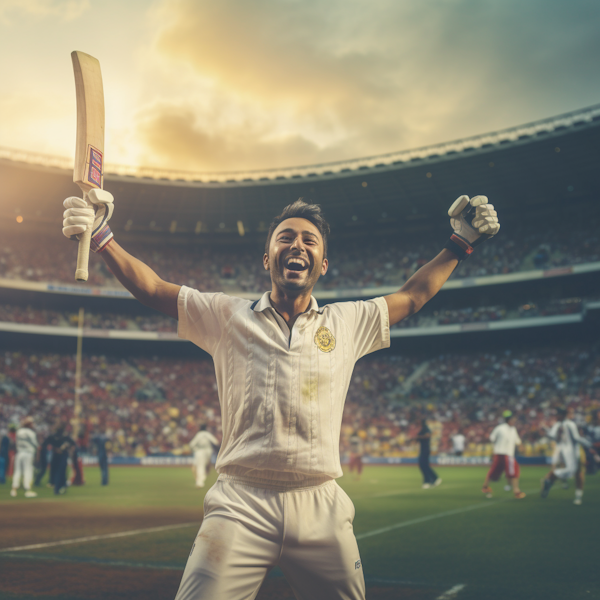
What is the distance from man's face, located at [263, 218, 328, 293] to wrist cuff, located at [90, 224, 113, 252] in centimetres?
84

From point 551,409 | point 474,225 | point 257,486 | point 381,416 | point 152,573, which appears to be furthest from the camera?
point 381,416

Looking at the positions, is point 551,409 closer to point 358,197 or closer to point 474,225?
point 358,197

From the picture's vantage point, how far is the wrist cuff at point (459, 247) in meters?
3.55

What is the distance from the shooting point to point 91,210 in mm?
3049

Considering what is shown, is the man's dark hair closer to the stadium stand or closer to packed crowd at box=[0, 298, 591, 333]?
the stadium stand

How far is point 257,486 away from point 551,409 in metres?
30.0

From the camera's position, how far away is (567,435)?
41.7 ft

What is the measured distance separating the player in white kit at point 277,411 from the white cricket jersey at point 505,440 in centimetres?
1145

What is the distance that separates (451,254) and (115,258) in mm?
1909

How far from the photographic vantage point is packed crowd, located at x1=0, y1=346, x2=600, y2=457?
30.5 metres

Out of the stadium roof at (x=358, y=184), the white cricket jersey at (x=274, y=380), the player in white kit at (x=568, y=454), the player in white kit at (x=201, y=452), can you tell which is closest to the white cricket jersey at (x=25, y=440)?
the player in white kit at (x=201, y=452)

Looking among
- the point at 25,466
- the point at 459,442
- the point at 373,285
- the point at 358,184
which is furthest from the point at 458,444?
the point at 25,466

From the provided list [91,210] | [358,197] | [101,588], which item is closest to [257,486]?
[91,210]

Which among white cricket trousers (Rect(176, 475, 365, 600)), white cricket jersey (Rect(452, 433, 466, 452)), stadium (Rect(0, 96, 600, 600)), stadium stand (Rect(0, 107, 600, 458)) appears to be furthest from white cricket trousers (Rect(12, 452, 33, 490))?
white cricket jersey (Rect(452, 433, 466, 452))
